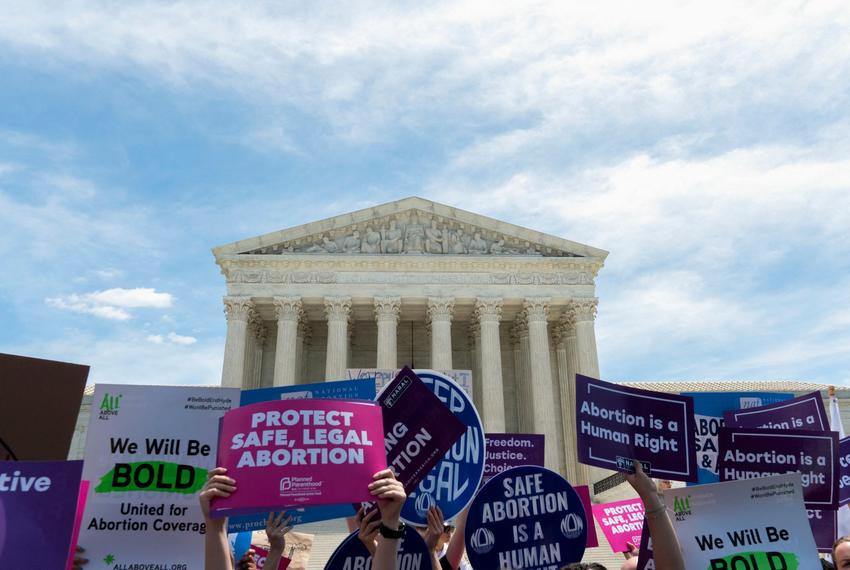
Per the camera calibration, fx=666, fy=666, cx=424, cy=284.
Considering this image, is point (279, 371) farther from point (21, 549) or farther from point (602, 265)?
point (21, 549)

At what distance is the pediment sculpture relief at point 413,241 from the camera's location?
37281 mm

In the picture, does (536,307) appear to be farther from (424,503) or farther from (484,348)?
(424,503)

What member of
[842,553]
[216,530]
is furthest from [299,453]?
[842,553]

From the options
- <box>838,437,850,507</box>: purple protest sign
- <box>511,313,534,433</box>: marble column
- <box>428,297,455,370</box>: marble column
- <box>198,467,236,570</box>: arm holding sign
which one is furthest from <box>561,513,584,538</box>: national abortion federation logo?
<box>511,313,534,433</box>: marble column

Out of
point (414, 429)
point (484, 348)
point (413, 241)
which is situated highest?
point (413, 241)

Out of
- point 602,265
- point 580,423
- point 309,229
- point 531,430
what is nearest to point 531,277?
point 602,265

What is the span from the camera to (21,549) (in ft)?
14.6

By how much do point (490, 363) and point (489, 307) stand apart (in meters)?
3.15

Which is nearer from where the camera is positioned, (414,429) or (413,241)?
(414,429)

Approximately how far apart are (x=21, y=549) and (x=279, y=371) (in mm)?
30411

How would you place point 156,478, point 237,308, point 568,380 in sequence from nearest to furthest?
1. point 156,478
2. point 237,308
3. point 568,380

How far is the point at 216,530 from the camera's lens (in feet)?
13.1

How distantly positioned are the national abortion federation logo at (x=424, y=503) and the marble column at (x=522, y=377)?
31288 millimetres

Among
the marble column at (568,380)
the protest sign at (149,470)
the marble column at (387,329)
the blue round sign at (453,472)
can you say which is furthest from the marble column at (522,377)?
the protest sign at (149,470)
